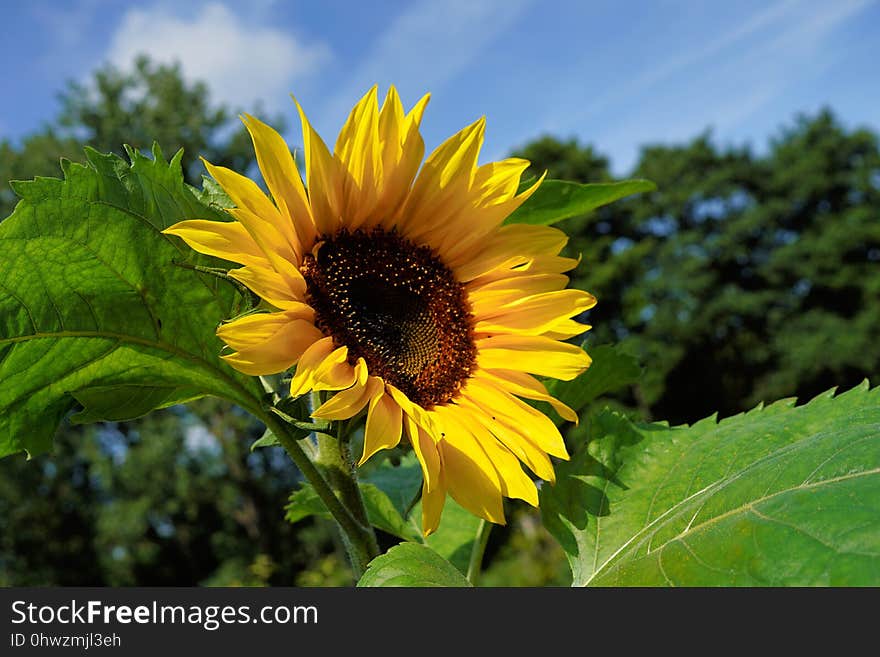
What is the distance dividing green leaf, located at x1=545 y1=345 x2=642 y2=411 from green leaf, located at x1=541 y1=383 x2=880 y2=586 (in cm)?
8

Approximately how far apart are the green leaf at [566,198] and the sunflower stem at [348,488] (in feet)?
1.23

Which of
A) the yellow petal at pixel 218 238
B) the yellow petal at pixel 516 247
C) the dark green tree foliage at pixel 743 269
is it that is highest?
the dark green tree foliage at pixel 743 269

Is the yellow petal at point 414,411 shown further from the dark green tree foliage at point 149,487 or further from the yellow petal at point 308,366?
the dark green tree foliage at point 149,487

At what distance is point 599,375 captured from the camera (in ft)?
3.71

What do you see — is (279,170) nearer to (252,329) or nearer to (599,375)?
(252,329)

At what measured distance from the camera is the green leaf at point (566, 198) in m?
1.00

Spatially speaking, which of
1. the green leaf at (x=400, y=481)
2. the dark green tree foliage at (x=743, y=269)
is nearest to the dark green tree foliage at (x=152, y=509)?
the dark green tree foliage at (x=743, y=269)

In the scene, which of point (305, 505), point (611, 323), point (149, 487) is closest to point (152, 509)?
point (149, 487)

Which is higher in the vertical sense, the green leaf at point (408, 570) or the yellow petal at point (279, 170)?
the yellow petal at point (279, 170)

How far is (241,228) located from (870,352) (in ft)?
73.9

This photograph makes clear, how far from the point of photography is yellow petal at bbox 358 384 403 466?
0.81m

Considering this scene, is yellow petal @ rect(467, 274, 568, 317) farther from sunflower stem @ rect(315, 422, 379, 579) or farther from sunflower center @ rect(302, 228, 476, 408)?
sunflower stem @ rect(315, 422, 379, 579)

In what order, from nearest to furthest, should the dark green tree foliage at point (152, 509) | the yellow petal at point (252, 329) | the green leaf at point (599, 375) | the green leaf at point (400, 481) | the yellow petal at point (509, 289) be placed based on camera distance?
the yellow petal at point (252, 329) → the yellow petal at point (509, 289) → the green leaf at point (599, 375) → the green leaf at point (400, 481) → the dark green tree foliage at point (152, 509)
